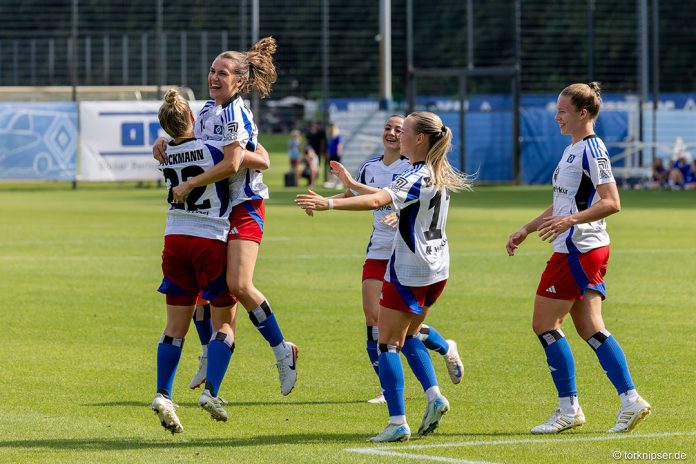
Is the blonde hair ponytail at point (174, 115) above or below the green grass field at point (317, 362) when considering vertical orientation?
above

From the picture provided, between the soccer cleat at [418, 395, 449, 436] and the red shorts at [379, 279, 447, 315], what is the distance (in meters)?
0.53

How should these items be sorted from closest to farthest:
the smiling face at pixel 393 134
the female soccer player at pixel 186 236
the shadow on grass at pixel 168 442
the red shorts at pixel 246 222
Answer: the shadow on grass at pixel 168 442
the female soccer player at pixel 186 236
the red shorts at pixel 246 222
the smiling face at pixel 393 134

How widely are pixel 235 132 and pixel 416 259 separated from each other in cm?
146

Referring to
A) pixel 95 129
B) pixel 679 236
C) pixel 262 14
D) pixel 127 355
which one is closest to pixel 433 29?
pixel 262 14

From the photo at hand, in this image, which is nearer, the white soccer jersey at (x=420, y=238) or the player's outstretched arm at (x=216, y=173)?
the white soccer jersey at (x=420, y=238)

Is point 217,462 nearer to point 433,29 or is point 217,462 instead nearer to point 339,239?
point 339,239

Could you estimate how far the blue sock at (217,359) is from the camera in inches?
336

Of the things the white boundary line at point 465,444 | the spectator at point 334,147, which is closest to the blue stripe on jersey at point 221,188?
the white boundary line at point 465,444

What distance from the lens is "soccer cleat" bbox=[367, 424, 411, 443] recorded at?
8.01 meters

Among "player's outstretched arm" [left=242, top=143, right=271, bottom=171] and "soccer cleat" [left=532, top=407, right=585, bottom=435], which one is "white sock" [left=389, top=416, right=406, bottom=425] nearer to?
"soccer cleat" [left=532, top=407, right=585, bottom=435]

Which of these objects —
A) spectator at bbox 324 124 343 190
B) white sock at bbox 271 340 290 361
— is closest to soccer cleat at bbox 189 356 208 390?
white sock at bbox 271 340 290 361

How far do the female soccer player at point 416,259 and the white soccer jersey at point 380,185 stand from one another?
1433 mm

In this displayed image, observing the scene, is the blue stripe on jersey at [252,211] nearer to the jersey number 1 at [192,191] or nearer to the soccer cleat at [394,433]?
the jersey number 1 at [192,191]

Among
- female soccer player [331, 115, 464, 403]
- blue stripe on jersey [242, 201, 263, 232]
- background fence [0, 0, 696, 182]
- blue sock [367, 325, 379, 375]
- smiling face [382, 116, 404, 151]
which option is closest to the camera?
blue stripe on jersey [242, 201, 263, 232]
